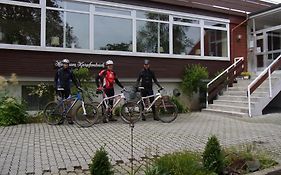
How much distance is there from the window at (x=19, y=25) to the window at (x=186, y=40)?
5908mm

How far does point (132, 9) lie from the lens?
13344 millimetres

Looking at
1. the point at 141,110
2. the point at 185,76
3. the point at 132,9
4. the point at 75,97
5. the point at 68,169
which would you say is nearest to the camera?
the point at 68,169

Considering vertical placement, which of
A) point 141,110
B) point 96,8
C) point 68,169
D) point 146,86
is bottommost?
point 68,169

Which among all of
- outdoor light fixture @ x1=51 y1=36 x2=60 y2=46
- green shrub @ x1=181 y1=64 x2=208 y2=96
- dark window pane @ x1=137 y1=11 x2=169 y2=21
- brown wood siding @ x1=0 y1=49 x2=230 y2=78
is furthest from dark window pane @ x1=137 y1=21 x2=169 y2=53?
outdoor light fixture @ x1=51 y1=36 x2=60 y2=46

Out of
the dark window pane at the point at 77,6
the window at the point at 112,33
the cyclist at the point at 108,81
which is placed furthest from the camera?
the window at the point at 112,33

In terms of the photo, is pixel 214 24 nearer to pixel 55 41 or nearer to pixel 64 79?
pixel 55 41

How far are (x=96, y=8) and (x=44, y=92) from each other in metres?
3.67

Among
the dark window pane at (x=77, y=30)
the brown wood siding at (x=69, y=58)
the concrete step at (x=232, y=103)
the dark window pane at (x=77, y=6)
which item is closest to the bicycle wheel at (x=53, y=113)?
the brown wood siding at (x=69, y=58)

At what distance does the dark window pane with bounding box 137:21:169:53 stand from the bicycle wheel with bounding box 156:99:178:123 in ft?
11.6

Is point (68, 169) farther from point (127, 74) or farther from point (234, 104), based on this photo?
point (234, 104)

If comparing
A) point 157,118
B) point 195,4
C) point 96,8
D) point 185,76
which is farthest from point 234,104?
point 96,8

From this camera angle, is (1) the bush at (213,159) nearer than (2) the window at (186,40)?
Yes

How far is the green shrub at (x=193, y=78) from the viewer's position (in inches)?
551

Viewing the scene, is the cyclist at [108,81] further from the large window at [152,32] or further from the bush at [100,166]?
the bush at [100,166]
